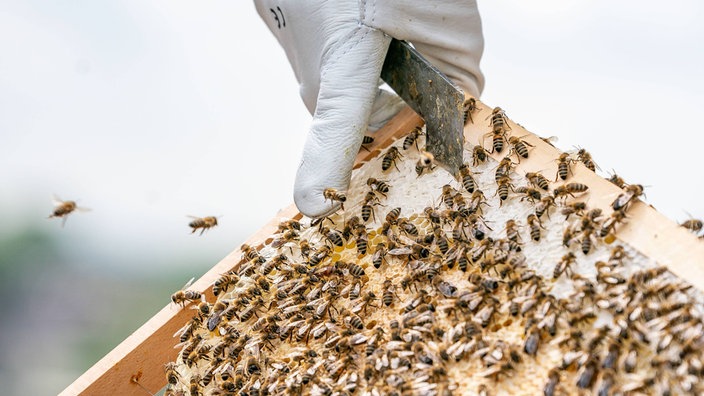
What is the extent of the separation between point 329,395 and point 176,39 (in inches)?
284

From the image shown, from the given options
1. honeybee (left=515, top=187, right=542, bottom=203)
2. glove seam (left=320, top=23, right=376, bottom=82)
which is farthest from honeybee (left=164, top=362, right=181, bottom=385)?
honeybee (left=515, top=187, right=542, bottom=203)

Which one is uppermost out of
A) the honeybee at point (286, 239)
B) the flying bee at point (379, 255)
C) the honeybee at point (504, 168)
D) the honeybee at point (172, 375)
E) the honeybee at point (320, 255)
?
the honeybee at point (504, 168)

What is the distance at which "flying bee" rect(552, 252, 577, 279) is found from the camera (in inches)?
131

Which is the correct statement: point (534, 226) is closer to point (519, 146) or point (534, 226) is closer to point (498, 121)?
point (519, 146)

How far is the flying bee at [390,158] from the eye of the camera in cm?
452

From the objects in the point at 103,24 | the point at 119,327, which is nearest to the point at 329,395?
the point at 119,327

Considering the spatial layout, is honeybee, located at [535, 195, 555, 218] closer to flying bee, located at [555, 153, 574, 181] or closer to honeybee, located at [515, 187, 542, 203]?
honeybee, located at [515, 187, 542, 203]

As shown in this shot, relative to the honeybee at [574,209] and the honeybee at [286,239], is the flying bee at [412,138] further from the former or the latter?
the honeybee at [574,209]

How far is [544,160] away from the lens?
3961 mm

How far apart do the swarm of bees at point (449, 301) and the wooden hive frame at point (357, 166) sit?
0.20ft

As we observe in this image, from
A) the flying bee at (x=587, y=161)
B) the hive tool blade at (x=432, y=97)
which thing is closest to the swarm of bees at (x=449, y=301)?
the hive tool blade at (x=432, y=97)

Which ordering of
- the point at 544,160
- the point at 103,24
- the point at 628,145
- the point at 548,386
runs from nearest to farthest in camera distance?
the point at 548,386, the point at 544,160, the point at 628,145, the point at 103,24

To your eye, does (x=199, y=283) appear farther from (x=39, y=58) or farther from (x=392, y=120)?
(x=39, y=58)

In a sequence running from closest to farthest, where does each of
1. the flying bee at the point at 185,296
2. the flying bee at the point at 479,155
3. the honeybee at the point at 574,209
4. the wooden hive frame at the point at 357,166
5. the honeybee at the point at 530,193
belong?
the wooden hive frame at the point at 357,166 < the honeybee at the point at 574,209 < the honeybee at the point at 530,193 < the flying bee at the point at 479,155 < the flying bee at the point at 185,296
